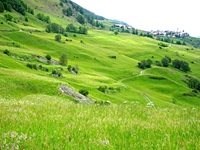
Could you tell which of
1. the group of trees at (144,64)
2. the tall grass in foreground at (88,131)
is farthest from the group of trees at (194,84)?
the tall grass in foreground at (88,131)

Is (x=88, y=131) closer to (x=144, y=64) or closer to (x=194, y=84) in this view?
(x=194, y=84)

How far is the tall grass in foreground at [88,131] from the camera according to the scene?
7.75 m

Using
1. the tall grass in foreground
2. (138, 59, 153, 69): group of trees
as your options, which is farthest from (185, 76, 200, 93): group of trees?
the tall grass in foreground

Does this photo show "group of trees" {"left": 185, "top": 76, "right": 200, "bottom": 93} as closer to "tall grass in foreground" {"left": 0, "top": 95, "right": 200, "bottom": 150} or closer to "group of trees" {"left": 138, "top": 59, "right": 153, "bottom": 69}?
"group of trees" {"left": 138, "top": 59, "right": 153, "bottom": 69}

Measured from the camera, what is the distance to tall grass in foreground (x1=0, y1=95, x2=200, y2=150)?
305 inches

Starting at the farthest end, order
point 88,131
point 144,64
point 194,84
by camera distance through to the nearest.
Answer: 1. point 144,64
2. point 194,84
3. point 88,131

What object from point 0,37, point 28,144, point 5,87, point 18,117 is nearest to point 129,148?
point 28,144

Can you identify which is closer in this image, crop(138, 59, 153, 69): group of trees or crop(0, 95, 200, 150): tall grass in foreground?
crop(0, 95, 200, 150): tall grass in foreground

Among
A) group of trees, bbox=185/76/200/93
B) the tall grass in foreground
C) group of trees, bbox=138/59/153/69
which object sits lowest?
group of trees, bbox=185/76/200/93

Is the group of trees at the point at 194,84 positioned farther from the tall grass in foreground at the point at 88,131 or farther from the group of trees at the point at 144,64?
the tall grass in foreground at the point at 88,131

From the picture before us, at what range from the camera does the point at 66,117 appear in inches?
419

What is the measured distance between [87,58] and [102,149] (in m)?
156

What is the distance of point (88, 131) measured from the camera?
898cm

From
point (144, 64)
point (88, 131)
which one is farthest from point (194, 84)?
point (88, 131)
